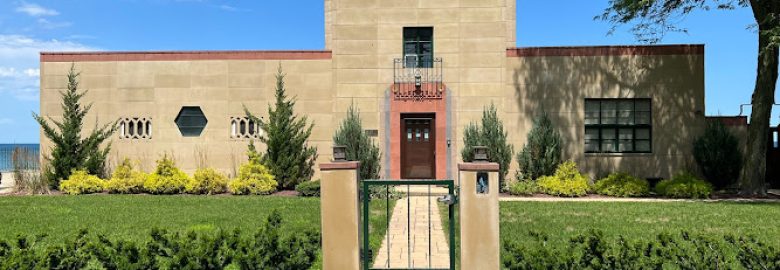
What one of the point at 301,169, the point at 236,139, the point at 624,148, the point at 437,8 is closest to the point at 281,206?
the point at 301,169

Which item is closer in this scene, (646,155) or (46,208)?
(46,208)

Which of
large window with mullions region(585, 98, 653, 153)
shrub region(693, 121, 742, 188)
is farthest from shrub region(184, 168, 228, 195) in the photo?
shrub region(693, 121, 742, 188)

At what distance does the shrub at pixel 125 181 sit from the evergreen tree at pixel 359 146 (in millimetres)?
5324

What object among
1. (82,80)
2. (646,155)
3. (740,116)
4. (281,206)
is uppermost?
(82,80)

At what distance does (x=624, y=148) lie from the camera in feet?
49.3

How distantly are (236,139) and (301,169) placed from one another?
2187 mm

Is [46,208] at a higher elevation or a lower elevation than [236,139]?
lower

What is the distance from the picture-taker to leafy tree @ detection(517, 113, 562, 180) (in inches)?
568

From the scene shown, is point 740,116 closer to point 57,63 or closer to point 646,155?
point 646,155

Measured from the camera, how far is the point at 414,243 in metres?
7.39

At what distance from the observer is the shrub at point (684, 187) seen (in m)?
13.3

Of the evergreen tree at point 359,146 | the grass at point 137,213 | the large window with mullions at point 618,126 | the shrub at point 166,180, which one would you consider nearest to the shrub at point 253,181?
the grass at point 137,213

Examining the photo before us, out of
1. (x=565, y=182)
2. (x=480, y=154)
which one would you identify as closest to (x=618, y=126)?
(x=565, y=182)

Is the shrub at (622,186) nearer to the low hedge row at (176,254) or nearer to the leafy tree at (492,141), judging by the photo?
the leafy tree at (492,141)
